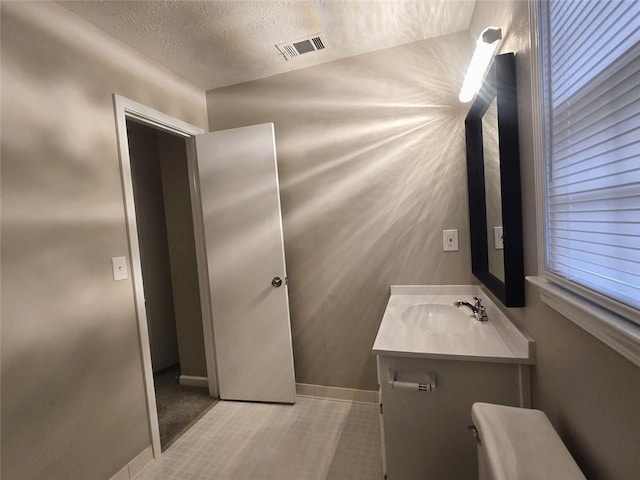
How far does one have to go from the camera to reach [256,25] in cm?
154

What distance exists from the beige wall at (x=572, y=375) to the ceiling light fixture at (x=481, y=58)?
66mm

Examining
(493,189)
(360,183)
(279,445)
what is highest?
(360,183)

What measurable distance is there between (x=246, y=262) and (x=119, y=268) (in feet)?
2.51

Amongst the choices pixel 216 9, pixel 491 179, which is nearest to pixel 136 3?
pixel 216 9

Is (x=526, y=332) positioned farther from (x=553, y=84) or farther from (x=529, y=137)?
(x=553, y=84)

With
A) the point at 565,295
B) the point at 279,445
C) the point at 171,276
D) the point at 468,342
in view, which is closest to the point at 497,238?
the point at 468,342

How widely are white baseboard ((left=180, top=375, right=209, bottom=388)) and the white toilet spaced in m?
2.23

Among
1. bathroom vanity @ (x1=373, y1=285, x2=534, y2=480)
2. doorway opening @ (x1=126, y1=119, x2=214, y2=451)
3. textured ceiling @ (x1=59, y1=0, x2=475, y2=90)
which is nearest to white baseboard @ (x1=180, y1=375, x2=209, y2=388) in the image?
doorway opening @ (x1=126, y1=119, x2=214, y2=451)

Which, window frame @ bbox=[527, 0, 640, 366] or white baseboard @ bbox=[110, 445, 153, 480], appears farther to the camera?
white baseboard @ bbox=[110, 445, 153, 480]

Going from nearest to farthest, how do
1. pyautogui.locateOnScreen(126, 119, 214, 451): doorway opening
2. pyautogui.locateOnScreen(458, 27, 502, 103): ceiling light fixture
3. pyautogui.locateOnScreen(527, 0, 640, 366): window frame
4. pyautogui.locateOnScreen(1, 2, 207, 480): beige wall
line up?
1. pyautogui.locateOnScreen(527, 0, 640, 366): window frame
2. pyautogui.locateOnScreen(458, 27, 502, 103): ceiling light fixture
3. pyautogui.locateOnScreen(1, 2, 207, 480): beige wall
4. pyautogui.locateOnScreen(126, 119, 214, 451): doorway opening

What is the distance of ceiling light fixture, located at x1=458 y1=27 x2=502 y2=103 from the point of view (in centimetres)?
97

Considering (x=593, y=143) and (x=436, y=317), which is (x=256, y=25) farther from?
(x=436, y=317)

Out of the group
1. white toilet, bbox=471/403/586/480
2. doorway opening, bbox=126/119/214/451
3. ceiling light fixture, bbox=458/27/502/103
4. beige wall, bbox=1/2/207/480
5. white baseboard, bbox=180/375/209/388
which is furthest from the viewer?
white baseboard, bbox=180/375/209/388

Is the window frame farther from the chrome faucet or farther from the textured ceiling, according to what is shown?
the textured ceiling
